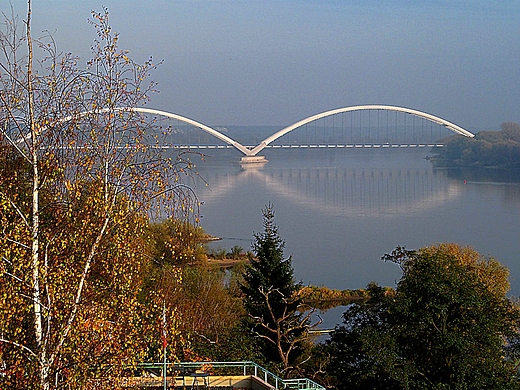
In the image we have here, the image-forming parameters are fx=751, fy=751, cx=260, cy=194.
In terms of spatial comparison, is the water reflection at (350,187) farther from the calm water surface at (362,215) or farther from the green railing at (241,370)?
the green railing at (241,370)

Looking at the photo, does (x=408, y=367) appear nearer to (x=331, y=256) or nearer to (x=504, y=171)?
(x=331, y=256)

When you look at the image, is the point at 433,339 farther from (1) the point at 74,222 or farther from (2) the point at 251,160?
(2) the point at 251,160

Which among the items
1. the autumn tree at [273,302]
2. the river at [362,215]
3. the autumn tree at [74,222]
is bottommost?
the river at [362,215]

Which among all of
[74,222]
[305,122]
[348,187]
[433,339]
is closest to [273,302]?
[433,339]

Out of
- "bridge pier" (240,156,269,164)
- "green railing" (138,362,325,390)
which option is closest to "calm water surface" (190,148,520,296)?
"bridge pier" (240,156,269,164)

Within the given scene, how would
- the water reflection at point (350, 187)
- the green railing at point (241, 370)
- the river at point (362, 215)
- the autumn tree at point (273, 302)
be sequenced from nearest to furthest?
1. the green railing at point (241, 370)
2. the autumn tree at point (273, 302)
3. the river at point (362, 215)
4. the water reflection at point (350, 187)

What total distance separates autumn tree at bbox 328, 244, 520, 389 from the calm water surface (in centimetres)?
721

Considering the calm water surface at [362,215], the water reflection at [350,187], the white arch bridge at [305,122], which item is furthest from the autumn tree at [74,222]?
the white arch bridge at [305,122]

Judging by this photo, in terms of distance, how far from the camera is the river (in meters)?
17.8

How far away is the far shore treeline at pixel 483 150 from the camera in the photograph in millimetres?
49406

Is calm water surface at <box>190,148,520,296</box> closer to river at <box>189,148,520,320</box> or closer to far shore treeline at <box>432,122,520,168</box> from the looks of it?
river at <box>189,148,520,320</box>

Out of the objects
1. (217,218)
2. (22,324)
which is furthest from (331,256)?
(22,324)

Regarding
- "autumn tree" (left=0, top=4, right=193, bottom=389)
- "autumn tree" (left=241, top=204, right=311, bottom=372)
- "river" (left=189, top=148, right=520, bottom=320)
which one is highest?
"autumn tree" (left=0, top=4, right=193, bottom=389)

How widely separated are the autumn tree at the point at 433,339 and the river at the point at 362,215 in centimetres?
725
